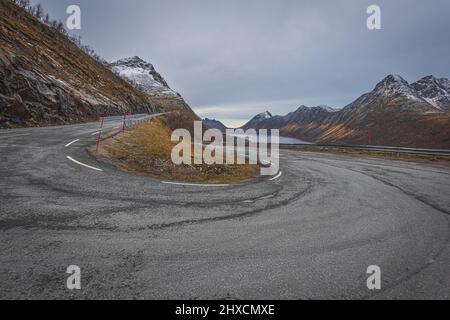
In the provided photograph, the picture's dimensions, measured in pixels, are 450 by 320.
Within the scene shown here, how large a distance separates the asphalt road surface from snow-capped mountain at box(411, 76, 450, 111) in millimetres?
190518

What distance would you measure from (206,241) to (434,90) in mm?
219673

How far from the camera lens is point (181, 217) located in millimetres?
5438

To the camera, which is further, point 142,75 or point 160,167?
point 142,75

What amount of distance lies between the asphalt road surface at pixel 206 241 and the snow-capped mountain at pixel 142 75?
124 meters

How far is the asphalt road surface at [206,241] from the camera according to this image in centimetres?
320

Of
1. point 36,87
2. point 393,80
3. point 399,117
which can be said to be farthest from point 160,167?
point 393,80

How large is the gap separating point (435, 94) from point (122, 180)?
A: 214555 millimetres

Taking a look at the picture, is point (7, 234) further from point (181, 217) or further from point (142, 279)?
point (181, 217)

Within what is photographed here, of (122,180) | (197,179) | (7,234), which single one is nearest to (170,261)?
(7,234)

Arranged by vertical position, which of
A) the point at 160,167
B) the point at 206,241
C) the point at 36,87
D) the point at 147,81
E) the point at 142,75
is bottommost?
the point at 206,241

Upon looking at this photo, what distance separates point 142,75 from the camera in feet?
492

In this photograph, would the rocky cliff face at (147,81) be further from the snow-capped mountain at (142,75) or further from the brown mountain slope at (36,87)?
Answer: the brown mountain slope at (36,87)

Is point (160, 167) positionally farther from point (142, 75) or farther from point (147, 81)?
point (142, 75)

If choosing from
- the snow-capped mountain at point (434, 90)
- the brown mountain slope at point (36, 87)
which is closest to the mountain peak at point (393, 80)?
the snow-capped mountain at point (434, 90)
